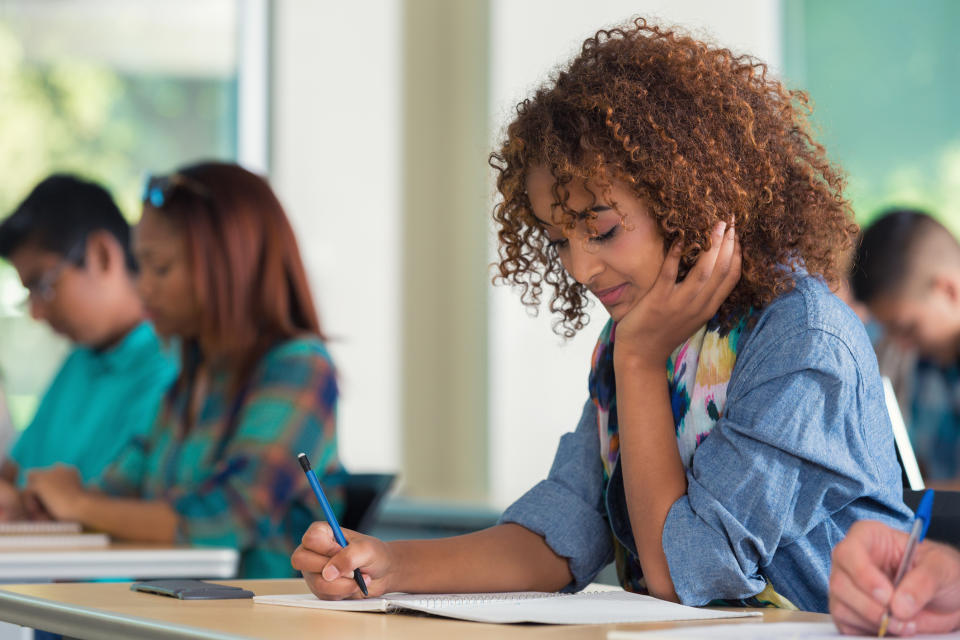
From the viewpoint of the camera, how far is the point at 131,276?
10.1 ft

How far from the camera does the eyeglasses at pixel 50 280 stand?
2992 mm

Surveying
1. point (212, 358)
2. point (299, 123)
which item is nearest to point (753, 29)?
point (299, 123)

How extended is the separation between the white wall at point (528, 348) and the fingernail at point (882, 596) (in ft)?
9.86

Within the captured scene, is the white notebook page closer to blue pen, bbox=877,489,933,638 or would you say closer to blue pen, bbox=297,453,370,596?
blue pen, bbox=877,489,933,638

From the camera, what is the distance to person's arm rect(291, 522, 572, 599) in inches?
49.3

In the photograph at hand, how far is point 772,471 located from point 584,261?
324mm

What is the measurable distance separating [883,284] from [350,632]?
2540 millimetres

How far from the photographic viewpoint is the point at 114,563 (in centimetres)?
192

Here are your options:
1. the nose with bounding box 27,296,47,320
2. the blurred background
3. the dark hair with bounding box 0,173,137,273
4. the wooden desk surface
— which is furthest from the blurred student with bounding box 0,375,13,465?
the wooden desk surface

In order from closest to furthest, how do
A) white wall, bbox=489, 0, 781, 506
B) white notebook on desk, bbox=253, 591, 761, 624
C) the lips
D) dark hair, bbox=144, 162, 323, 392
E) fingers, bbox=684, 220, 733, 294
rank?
white notebook on desk, bbox=253, 591, 761, 624 → fingers, bbox=684, 220, 733, 294 → the lips → dark hair, bbox=144, 162, 323, 392 → white wall, bbox=489, 0, 781, 506

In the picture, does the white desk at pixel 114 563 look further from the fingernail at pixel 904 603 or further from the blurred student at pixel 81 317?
the fingernail at pixel 904 603

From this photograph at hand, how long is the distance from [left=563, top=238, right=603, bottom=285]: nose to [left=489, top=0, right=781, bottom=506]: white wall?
254 centimetres

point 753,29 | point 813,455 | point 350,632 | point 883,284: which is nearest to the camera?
point 350,632

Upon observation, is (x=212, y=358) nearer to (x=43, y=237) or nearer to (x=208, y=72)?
(x=43, y=237)
